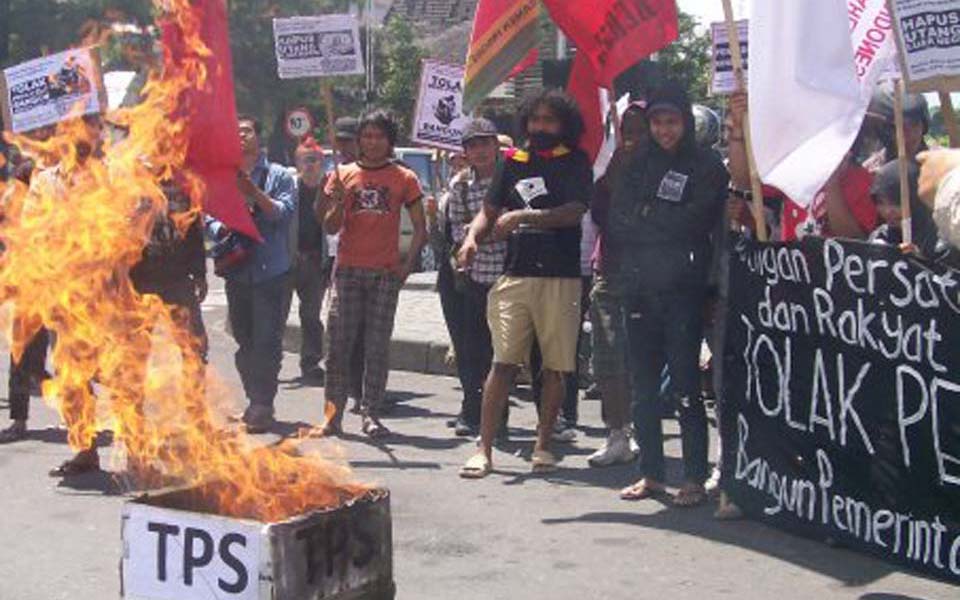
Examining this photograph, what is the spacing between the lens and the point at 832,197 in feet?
22.5

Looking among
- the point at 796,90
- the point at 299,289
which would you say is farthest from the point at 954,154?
the point at 299,289

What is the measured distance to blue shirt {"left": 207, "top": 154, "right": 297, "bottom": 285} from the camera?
31.1 ft

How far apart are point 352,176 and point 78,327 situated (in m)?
3.25

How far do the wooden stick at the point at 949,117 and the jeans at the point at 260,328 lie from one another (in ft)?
15.3

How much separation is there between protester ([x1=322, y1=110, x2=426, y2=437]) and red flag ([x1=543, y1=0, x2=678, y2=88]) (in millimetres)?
1428

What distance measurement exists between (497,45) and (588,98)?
748 millimetres

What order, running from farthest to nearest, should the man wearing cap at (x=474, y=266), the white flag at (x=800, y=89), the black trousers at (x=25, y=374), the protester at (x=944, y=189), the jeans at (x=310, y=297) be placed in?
the jeans at (x=310, y=297) → the black trousers at (x=25, y=374) → the man wearing cap at (x=474, y=266) → the white flag at (x=800, y=89) → the protester at (x=944, y=189)

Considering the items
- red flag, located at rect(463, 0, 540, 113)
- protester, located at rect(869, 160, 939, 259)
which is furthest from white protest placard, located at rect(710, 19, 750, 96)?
protester, located at rect(869, 160, 939, 259)

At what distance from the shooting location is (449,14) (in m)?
65.9

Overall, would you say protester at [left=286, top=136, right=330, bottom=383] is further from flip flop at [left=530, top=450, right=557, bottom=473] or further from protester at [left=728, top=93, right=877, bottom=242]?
protester at [left=728, top=93, right=877, bottom=242]

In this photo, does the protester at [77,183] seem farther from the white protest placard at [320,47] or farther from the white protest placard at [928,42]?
the white protest placard at [928,42]

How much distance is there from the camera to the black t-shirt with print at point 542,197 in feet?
26.0

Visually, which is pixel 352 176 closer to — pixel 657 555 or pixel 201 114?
pixel 201 114

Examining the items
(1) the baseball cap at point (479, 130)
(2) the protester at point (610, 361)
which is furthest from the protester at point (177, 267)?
(2) the protester at point (610, 361)
